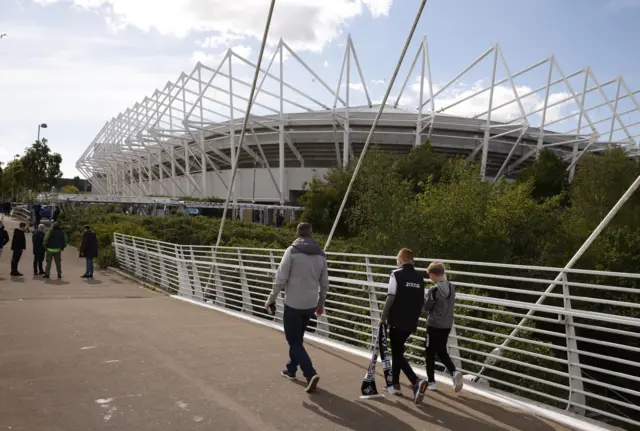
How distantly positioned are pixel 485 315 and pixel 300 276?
423 inches

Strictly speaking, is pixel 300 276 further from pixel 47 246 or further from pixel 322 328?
pixel 47 246

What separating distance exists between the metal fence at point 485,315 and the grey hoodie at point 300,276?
133cm

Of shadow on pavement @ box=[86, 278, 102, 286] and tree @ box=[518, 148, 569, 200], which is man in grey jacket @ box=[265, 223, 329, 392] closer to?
shadow on pavement @ box=[86, 278, 102, 286]

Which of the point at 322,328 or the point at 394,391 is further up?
the point at 394,391

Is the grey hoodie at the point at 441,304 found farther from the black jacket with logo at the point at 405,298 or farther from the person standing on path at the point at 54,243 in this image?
the person standing on path at the point at 54,243

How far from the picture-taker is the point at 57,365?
6145mm

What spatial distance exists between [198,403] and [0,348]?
3229 millimetres

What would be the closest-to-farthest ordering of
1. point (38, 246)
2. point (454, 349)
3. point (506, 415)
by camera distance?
point (506, 415), point (454, 349), point (38, 246)

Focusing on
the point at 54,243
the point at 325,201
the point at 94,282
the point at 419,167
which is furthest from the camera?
the point at 325,201

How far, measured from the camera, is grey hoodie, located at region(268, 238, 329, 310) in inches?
226

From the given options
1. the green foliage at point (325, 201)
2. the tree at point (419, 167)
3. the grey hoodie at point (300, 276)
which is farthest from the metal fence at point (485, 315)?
the green foliage at point (325, 201)

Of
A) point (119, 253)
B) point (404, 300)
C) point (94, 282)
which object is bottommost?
point (94, 282)

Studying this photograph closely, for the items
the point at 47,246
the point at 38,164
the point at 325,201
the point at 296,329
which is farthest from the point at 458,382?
the point at 38,164

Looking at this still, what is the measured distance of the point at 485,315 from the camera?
50.6 ft
